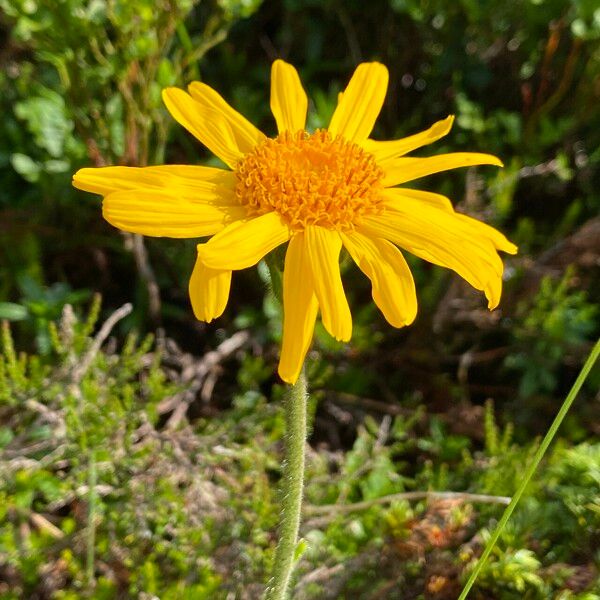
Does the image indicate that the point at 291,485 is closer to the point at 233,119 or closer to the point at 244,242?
the point at 244,242

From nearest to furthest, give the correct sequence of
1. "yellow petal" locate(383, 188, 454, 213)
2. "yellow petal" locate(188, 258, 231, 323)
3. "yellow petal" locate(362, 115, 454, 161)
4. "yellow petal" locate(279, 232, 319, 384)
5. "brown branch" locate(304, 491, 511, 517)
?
1. "yellow petal" locate(279, 232, 319, 384)
2. "yellow petal" locate(188, 258, 231, 323)
3. "yellow petal" locate(383, 188, 454, 213)
4. "yellow petal" locate(362, 115, 454, 161)
5. "brown branch" locate(304, 491, 511, 517)

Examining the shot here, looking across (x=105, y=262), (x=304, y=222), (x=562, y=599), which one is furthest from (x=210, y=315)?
(x=105, y=262)

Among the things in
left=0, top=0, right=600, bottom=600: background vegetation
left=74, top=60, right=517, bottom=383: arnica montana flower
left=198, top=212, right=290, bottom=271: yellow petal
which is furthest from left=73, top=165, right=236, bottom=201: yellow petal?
left=0, top=0, right=600, bottom=600: background vegetation

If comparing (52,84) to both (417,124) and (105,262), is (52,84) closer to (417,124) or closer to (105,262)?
(105,262)

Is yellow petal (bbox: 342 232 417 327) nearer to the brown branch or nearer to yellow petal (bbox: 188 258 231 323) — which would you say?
yellow petal (bbox: 188 258 231 323)

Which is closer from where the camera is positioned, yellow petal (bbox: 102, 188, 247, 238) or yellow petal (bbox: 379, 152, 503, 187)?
yellow petal (bbox: 102, 188, 247, 238)

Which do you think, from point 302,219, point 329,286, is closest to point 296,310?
point 329,286

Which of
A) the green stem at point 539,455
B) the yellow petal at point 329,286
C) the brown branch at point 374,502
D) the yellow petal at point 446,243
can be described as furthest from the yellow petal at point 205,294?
the brown branch at point 374,502
